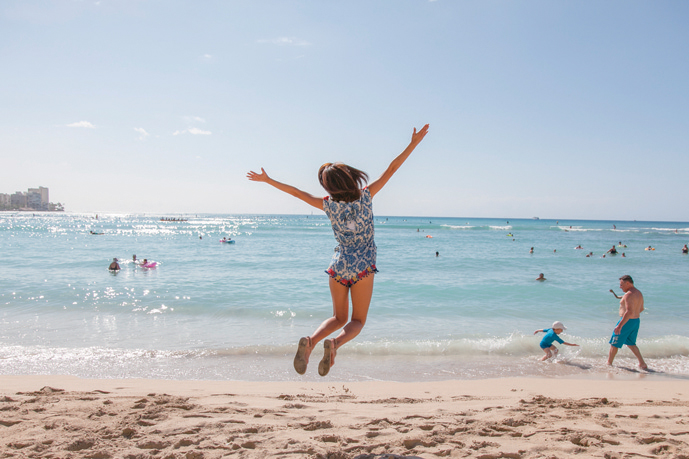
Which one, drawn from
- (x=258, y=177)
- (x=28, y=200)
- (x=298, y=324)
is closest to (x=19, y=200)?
(x=28, y=200)

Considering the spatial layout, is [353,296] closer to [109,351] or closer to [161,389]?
[161,389]

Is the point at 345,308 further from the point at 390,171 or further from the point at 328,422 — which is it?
the point at 328,422

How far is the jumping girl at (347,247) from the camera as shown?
299cm

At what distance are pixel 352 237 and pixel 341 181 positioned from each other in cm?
46

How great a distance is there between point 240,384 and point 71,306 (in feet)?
26.1

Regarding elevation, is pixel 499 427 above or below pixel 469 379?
above

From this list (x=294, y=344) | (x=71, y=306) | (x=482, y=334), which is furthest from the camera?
(x=71, y=306)

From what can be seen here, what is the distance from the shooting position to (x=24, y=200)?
185000 mm

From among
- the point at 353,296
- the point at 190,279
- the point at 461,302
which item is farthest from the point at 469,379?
the point at 190,279

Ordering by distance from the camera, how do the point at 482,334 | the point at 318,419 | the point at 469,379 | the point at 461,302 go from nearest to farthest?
1. the point at 318,419
2. the point at 469,379
3. the point at 482,334
4. the point at 461,302

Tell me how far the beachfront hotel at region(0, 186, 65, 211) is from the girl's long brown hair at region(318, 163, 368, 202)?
230 m

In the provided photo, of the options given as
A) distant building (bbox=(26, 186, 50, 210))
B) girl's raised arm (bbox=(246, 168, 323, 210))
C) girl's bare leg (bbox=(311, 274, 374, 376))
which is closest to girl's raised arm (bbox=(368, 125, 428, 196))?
girl's raised arm (bbox=(246, 168, 323, 210))

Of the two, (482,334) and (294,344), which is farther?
(482,334)

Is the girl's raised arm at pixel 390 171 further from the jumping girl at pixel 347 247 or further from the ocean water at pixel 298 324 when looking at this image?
the ocean water at pixel 298 324
